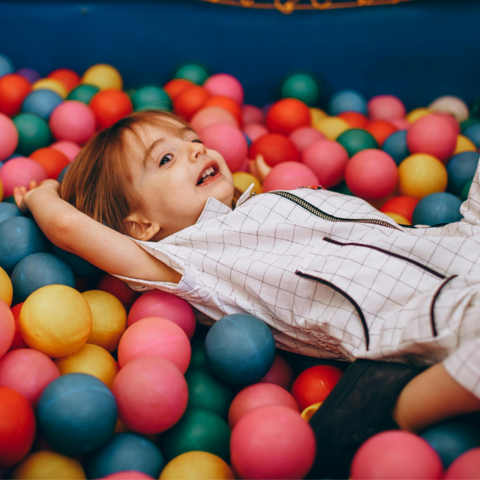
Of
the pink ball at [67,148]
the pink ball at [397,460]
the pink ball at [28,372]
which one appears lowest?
the pink ball at [28,372]

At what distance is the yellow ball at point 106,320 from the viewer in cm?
103

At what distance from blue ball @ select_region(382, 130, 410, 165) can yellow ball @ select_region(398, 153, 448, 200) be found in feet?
0.35

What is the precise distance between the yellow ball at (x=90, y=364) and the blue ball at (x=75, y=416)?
123 mm

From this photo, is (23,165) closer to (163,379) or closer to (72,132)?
(72,132)

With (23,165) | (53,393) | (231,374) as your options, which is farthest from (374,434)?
(23,165)

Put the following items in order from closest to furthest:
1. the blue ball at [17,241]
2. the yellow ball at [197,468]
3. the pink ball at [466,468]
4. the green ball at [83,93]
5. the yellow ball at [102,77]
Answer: the pink ball at [466,468], the yellow ball at [197,468], the blue ball at [17,241], the green ball at [83,93], the yellow ball at [102,77]

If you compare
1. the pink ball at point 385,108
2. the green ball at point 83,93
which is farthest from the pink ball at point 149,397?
the pink ball at point 385,108

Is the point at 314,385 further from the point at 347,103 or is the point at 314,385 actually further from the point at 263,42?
the point at 263,42

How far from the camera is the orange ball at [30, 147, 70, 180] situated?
148 centimetres

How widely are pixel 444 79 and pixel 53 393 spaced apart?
1.84 m

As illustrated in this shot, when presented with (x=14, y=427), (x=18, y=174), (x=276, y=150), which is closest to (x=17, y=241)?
(x=18, y=174)

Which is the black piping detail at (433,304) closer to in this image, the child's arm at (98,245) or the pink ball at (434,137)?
the child's arm at (98,245)

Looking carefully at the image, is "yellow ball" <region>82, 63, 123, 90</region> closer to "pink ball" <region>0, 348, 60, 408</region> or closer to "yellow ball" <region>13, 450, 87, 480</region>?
"pink ball" <region>0, 348, 60, 408</region>

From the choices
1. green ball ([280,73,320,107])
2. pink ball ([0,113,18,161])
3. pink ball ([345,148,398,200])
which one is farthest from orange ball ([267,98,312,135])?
pink ball ([0,113,18,161])
